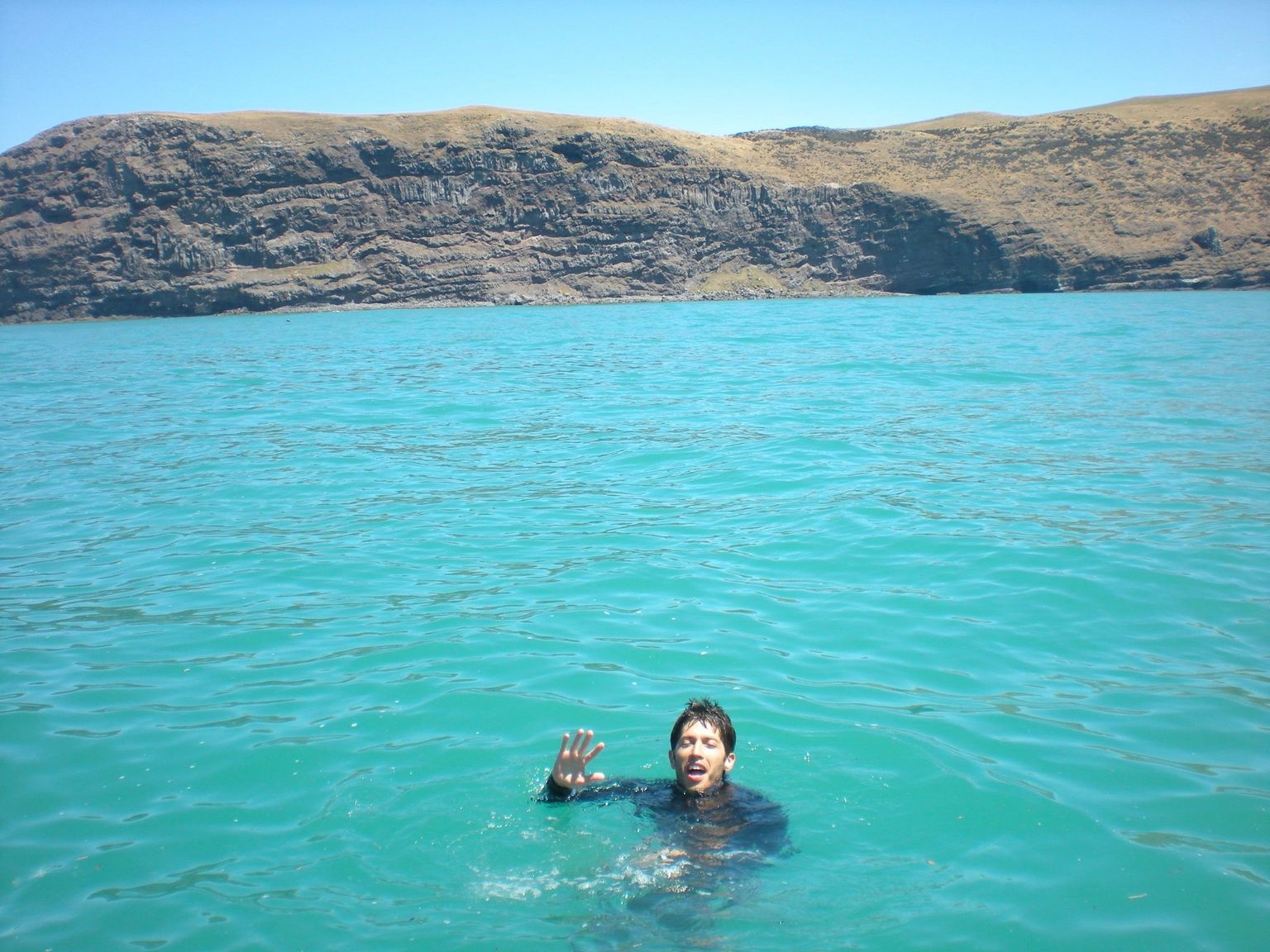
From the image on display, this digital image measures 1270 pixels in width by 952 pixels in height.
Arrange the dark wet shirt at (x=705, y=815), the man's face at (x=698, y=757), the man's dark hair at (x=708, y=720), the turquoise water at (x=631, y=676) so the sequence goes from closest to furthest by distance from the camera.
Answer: the turquoise water at (x=631, y=676) < the dark wet shirt at (x=705, y=815) < the man's face at (x=698, y=757) < the man's dark hair at (x=708, y=720)

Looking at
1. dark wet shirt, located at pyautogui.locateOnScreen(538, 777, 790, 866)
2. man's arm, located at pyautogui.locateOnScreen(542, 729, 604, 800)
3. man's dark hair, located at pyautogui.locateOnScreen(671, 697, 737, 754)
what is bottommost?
dark wet shirt, located at pyautogui.locateOnScreen(538, 777, 790, 866)

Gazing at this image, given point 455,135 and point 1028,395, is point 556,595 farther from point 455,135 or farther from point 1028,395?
point 455,135

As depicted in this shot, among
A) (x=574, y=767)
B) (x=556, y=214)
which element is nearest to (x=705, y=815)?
(x=574, y=767)

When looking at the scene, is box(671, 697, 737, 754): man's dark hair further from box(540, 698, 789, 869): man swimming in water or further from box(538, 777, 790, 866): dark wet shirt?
box(538, 777, 790, 866): dark wet shirt

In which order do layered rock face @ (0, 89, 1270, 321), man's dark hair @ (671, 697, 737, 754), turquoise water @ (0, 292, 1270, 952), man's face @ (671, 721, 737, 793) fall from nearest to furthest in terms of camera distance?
1. turquoise water @ (0, 292, 1270, 952)
2. man's face @ (671, 721, 737, 793)
3. man's dark hair @ (671, 697, 737, 754)
4. layered rock face @ (0, 89, 1270, 321)

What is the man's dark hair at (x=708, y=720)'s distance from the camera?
16.9ft

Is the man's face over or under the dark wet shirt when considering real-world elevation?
over

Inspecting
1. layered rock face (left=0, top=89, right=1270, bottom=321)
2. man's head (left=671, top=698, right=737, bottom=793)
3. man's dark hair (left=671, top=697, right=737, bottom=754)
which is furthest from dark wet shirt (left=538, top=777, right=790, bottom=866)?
layered rock face (left=0, top=89, right=1270, bottom=321)

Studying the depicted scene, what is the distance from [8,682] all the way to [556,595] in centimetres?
405

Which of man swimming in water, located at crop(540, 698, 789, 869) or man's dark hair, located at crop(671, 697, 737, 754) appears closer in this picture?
man swimming in water, located at crop(540, 698, 789, 869)

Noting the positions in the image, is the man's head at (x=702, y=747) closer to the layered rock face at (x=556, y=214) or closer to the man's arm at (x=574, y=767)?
the man's arm at (x=574, y=767)

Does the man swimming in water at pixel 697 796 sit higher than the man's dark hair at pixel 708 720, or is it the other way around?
the man's dark hair at pixel 708 720

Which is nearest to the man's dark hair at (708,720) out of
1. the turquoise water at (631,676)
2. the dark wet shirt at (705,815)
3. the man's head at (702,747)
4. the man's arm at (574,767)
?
the man's head at (702,747)

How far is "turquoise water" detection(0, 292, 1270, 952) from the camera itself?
453 cm
